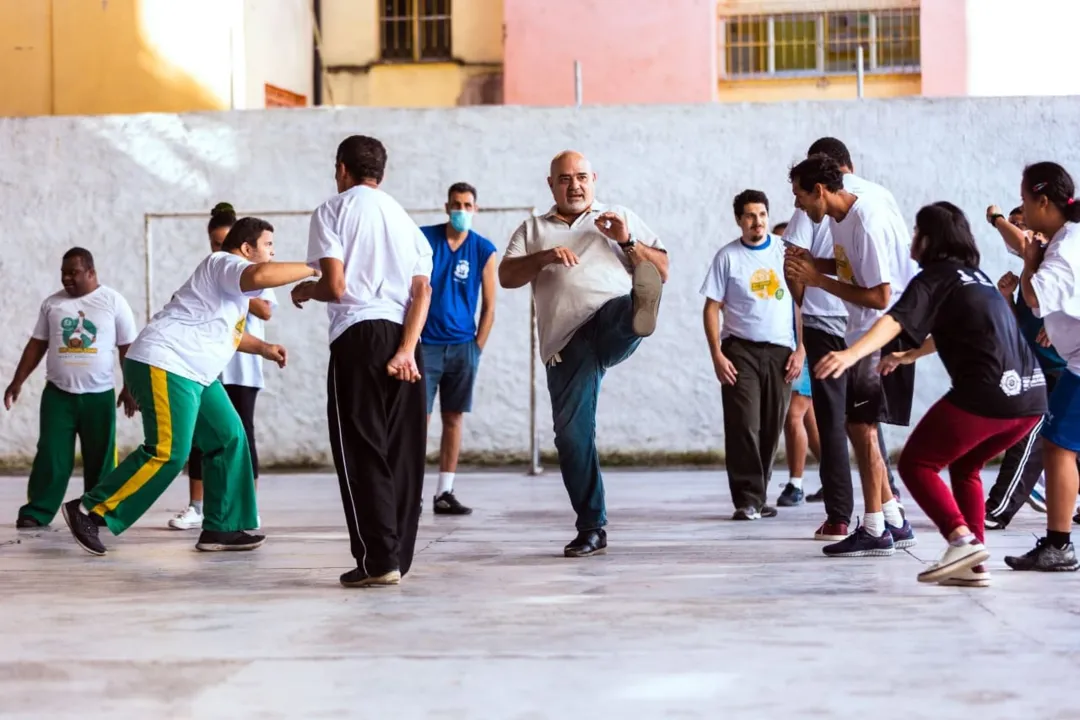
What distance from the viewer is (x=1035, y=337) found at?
7.90 metres

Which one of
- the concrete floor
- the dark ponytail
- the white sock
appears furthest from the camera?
the white sock

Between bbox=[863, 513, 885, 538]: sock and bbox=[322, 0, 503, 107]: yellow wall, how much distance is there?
1763 centimetres

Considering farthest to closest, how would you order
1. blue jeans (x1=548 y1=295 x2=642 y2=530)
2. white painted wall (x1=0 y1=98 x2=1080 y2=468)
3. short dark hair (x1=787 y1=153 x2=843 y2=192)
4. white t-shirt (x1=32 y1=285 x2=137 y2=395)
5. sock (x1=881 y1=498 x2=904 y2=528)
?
white painted wall (x1=0 y1=98 x2=1080 y2=468) < white t-shirt (x1=32 y1=285 x2=137 y2=395) < sock (x1=881 y1=498 x2=904 y2=528) < blue jeans (x1=548 y1=295 x2=642 y2=530) < short dark hair (x1=787 y1=153 x2=843 y2=192)

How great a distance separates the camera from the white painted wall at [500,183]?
11.8 metres

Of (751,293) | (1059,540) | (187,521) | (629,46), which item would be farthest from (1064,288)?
(629,46)

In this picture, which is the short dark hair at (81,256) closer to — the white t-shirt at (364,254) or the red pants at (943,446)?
the white t-shirt at (364,254)

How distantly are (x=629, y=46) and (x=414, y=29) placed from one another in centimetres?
446

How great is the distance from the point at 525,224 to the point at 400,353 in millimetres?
1263

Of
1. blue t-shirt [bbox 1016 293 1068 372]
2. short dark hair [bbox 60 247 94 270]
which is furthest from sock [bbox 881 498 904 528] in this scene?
short dark hair [bbox 60 247 94 270]

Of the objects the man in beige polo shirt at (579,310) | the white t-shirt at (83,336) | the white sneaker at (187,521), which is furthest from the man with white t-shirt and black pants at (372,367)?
the white t-shirt at (83,336)

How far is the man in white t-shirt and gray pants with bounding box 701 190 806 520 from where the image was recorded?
8141 millimetres

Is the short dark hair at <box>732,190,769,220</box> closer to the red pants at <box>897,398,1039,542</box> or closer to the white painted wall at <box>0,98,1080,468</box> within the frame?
the red pants at <box>897,398,1039,542</box>

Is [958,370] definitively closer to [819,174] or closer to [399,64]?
[819,174]

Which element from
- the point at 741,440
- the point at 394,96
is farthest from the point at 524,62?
the point at 741,440
